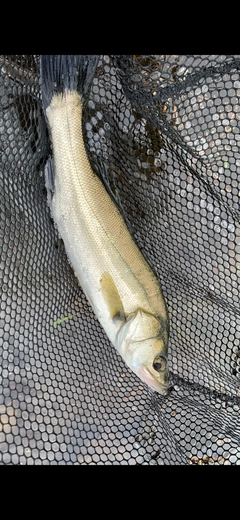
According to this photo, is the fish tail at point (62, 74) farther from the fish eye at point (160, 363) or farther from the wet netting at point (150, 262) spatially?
the fish eye at point (160, 363)

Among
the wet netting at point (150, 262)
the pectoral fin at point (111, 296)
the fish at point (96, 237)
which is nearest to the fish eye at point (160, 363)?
the fish at point (96, 237)

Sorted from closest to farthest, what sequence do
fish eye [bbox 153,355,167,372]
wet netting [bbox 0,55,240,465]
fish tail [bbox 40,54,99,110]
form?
fish tail [bbox 40,54,99,110], fish eye [bbox 153,355,167,372], wet netting [bbox 0,55,240,465]

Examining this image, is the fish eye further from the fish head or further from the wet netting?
the wet netting

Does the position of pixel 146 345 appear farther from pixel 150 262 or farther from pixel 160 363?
pixel 150 262

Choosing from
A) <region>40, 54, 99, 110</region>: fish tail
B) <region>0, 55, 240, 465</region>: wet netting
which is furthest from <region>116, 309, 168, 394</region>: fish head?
<region>40, 54, 99, 110</region>: fish tail

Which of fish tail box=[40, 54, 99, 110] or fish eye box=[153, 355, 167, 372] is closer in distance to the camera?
fish tail box=[40, 54, 99, 110]

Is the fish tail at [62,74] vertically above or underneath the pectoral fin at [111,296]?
above

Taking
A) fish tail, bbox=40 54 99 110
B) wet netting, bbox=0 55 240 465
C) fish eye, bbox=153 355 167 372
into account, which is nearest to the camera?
fish tail, bbox=40 54 99 110

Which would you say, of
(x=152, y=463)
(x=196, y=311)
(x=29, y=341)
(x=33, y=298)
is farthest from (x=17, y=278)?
(x=152, y=463)
